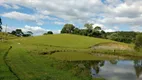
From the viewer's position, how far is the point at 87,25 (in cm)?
17488

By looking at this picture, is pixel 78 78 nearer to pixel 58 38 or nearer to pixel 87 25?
pixel 58 38

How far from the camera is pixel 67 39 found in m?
128

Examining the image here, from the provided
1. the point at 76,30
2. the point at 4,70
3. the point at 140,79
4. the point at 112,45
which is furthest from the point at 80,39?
the point at 4,70

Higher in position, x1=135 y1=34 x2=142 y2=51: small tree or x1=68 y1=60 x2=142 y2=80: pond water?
x1=135 y1=34 x2=142 y2=51: small tree

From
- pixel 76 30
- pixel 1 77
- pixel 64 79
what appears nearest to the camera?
pixel 1 77

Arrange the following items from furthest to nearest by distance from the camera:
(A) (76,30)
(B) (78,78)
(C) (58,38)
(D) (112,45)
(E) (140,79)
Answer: (A) (76,30) < (C) (58,38) < (D) (112,45) < (E) (140,79) < (B) (78,78)

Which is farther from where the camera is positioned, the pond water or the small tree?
the small tree

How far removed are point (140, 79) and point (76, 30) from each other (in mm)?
156445

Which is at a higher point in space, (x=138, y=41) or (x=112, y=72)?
(x=138, y=41)

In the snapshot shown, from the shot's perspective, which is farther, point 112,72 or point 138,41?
point 138,41

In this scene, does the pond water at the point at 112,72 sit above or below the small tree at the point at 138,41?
below

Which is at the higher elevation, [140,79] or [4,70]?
[4,70]

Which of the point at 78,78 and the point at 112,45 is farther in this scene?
the point at 112,45

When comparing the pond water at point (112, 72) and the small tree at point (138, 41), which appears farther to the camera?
the small tree at point (138, 41)
